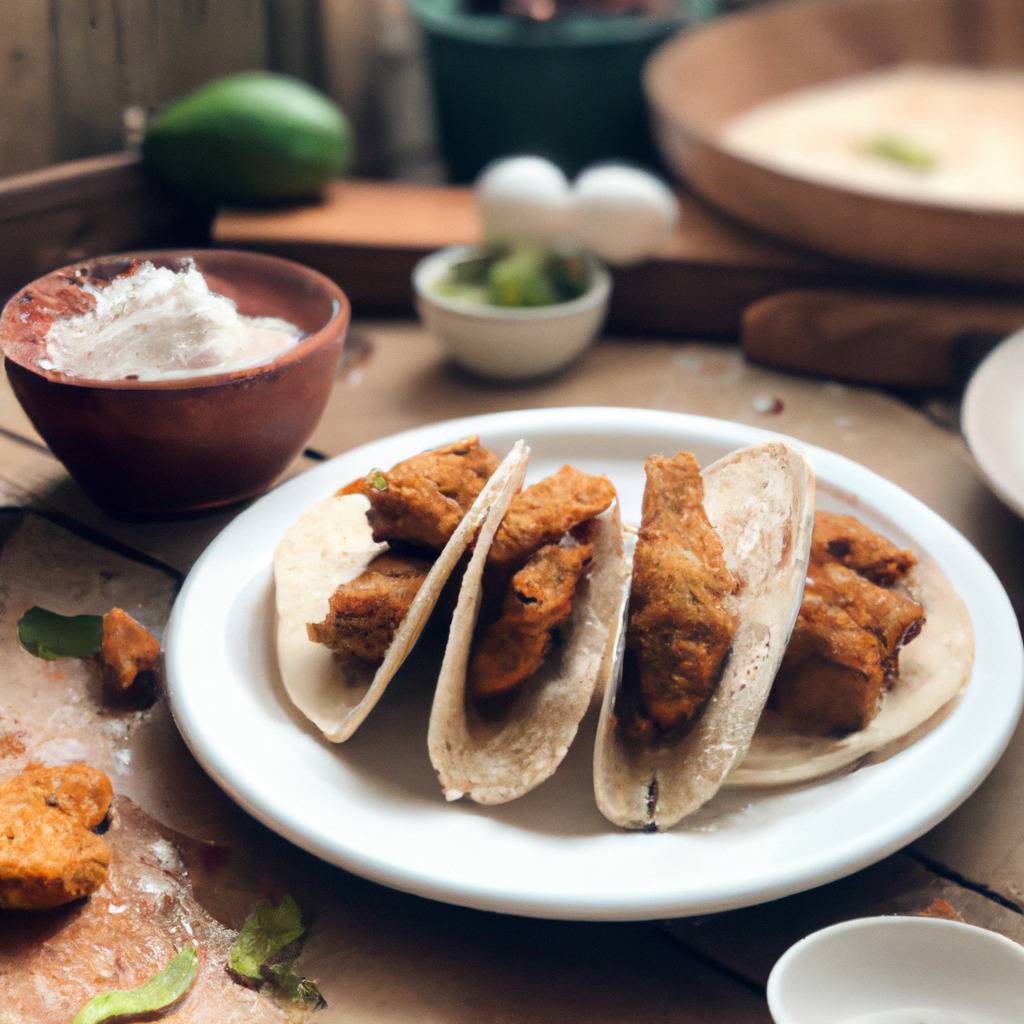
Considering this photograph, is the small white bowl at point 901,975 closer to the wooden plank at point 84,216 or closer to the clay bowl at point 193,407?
the clay bowl at point 193,407

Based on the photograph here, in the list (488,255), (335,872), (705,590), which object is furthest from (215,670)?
(488,255)

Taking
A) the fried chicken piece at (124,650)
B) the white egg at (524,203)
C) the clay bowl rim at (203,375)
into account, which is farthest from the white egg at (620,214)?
the fried chicken piece at (124,650)

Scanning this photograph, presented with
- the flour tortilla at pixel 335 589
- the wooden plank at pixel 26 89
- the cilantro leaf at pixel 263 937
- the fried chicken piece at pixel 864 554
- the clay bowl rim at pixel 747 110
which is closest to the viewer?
the cilantro leaf at pixel 263 937

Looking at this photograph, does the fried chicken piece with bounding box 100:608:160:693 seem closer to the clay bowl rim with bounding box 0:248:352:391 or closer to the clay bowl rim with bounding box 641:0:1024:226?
the clay bowl rim with bounding box 0:248:352:391

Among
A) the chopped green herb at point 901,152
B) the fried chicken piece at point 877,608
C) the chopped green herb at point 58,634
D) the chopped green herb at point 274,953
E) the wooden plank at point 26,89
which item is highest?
the wooden plank at point 26,89

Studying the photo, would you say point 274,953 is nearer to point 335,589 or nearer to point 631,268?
point 335,589

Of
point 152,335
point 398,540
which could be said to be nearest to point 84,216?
point 152,335

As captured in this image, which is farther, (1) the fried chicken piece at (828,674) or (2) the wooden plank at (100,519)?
(2) the wooden plank at (100,519)

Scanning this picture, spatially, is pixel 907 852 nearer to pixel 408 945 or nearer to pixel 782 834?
pixel 782 834
